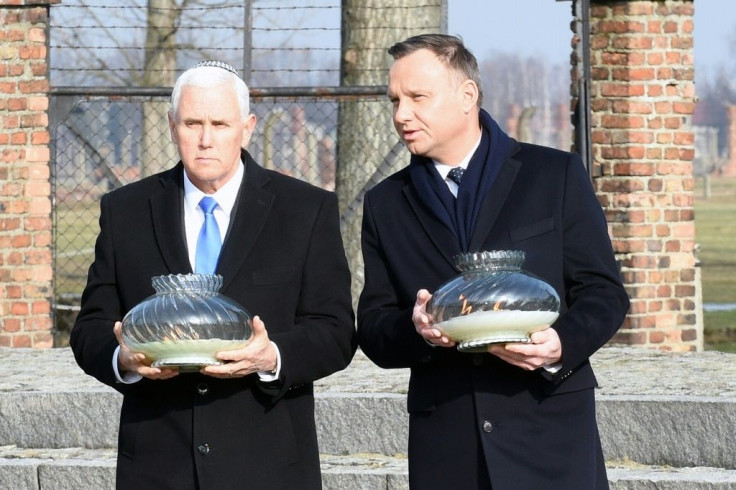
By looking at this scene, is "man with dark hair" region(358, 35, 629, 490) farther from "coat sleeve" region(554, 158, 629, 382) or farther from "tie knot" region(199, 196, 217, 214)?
"tie knot" region(199, 196, 217, 214)

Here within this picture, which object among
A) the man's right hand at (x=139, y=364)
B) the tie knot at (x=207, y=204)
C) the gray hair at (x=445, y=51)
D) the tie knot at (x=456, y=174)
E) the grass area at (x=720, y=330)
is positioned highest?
the gray hair at (x=445, y=51)

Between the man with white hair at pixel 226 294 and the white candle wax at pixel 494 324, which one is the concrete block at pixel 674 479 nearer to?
the man with white hair at pixel 226 294

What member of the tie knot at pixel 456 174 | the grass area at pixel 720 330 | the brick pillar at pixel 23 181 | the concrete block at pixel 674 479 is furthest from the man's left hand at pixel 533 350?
the grass area at pixel 720 330

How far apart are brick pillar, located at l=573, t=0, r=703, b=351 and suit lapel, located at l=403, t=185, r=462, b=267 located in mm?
5302

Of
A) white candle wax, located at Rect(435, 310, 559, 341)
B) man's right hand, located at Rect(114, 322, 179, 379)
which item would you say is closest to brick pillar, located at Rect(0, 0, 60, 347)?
man's right hand, located at Rect(114, 322, 179, 379)

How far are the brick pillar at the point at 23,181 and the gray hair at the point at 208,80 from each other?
555 centimetres

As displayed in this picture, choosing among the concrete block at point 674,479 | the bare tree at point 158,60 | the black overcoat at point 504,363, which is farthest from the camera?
the bare tree at point 158,60

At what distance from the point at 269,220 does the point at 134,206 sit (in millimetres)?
359

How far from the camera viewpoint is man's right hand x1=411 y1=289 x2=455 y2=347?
10.6 ft

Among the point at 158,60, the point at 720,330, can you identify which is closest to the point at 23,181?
the point at 720,330

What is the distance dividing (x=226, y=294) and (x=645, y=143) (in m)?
5.59

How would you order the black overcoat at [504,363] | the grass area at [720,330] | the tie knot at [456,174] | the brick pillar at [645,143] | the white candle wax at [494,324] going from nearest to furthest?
the white candle wax at [494,324]
the black overcoat at [504,363]
the tie knot at [456,174]
the brick pillar at [645,143]
the grass area at [720,330]

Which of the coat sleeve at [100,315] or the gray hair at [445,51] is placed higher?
the gray hair at [445,51]

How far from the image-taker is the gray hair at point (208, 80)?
344cm
